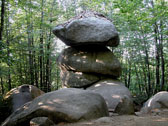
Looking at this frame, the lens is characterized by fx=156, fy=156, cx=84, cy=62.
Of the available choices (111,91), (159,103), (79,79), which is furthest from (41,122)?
(79,79)

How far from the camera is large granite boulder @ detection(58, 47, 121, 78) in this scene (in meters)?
9.57

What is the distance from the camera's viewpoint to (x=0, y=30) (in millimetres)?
7395

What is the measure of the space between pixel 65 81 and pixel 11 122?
578 cm

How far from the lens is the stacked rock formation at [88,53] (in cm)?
886

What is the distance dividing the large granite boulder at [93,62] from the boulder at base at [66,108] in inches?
190

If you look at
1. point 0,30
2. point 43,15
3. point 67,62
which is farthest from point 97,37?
point 43,15

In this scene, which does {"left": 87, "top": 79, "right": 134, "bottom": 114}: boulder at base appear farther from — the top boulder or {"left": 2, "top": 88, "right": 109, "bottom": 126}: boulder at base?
the top boulder

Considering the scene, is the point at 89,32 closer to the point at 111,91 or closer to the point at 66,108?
the point at 111,91

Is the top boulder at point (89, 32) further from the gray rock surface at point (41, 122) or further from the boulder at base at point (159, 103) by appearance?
the gray rock surface at point (41, 122)

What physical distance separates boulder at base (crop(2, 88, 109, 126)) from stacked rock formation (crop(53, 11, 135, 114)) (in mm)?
4213

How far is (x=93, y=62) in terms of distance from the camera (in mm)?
9625

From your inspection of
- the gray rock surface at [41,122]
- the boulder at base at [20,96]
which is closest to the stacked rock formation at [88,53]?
the boulder at base at [20,96]

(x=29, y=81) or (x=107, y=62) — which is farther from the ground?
(x=107, y=62)

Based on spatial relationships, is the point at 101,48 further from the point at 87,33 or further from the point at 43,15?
the point at 43,15
